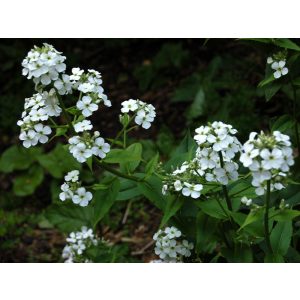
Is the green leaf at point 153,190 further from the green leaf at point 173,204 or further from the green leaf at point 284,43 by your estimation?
the green leaf at point 284,43

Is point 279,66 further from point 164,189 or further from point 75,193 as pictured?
point 75,193

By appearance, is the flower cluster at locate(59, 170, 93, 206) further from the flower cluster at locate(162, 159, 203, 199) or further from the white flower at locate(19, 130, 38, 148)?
the flower cluster at locate(162, 159, 203, 199)

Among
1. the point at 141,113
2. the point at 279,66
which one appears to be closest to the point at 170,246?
the point at 141,113

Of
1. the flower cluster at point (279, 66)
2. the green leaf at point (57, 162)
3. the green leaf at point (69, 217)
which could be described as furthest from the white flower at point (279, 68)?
the green leaf at point (57, 162)

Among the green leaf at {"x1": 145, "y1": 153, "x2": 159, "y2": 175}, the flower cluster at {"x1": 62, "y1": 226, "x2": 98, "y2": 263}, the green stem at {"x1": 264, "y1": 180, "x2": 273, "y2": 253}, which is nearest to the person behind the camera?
the green stem at {"x1": 264, "y1": 180, "x2": 273, "y2": 253}

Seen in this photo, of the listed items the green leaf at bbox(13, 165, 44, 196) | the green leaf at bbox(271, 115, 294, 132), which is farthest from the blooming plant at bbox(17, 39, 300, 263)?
the green leaf at bbox(13, 165, 44, 196)
